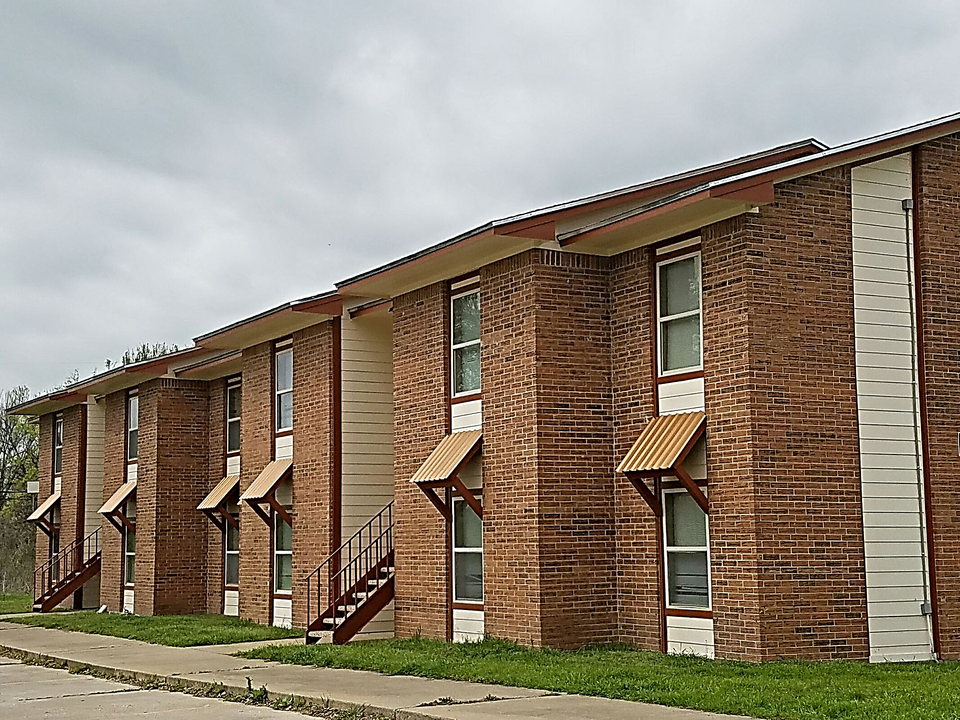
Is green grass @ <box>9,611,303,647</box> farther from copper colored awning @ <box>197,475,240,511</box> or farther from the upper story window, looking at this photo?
the upper story window

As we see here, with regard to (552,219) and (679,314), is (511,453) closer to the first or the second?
(679,314)

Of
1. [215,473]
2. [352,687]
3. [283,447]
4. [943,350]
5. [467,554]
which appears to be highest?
[943,350]

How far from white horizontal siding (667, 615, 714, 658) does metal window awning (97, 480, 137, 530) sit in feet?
59.1

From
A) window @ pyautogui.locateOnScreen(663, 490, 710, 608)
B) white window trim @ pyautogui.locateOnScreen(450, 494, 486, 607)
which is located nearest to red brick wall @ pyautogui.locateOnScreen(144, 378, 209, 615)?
white window trim @ pyautogui.locateOnScreen(450, 494, 486, 607)

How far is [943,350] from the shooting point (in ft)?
53.1

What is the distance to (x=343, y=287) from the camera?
20219 mm

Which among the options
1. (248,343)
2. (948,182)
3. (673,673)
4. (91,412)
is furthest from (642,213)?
(91,412)

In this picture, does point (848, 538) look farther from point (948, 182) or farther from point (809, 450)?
point (948, 182)

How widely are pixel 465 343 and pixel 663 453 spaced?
4312mm

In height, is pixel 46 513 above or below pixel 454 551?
above

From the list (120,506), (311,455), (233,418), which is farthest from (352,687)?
(120,506)

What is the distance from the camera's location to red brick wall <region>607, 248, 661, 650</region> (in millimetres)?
16500

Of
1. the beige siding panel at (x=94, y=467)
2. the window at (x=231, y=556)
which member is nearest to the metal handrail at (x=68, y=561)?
the beige siding panel at (x=94, y=467)

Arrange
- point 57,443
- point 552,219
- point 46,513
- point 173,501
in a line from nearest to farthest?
1. point 552,219
2. point 173,501
3. point 46,513
4. point 57,443
